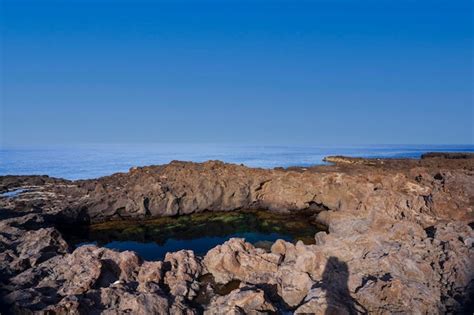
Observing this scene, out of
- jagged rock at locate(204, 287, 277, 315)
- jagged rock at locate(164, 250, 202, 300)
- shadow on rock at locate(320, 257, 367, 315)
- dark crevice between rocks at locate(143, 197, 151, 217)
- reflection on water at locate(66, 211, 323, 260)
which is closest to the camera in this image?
shadow on rock at locate(320, 257, 367, 315)

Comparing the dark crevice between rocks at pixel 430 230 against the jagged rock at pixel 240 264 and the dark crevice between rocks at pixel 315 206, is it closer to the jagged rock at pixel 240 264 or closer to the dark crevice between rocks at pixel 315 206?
the jagged rock at pixel 240 264

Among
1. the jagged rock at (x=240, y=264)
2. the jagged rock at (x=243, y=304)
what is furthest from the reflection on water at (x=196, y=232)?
the jagged rock at (x=243, y=304)

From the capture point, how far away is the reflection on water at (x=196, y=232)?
65.9 ft

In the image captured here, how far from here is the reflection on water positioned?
20.1 metres

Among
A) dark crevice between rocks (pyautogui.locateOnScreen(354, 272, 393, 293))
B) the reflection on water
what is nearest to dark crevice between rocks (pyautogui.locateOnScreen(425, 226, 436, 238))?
dark crevice between rocks (pyautogui.locateOnScreen(354, 272, 393, 293))

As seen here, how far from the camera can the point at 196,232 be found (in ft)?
74.1

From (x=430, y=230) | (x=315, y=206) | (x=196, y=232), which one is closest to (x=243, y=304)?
(x=430, y=230)

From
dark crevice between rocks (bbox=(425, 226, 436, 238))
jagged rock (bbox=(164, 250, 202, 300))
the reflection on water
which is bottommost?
the reflection on water

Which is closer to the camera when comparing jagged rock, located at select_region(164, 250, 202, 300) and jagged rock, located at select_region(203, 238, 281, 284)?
jagged rock, located at select_region(164, 250, 202, 300)

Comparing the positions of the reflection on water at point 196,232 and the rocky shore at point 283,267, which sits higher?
the rocky shore at point 283,267

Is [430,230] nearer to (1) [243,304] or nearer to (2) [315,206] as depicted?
(1) [243,304]

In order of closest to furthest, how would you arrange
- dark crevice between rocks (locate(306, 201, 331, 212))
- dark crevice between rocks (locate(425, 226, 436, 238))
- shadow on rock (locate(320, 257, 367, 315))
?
shadow on rock (locate(320, 257, 367, 315)) < dark crevice between rocks (locate(425, 226, 436, 238)) < dark crevice between rocks (locate(306, 201, 331, 212))

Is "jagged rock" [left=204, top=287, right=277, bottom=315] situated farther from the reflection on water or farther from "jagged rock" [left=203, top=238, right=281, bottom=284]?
the reflection on water

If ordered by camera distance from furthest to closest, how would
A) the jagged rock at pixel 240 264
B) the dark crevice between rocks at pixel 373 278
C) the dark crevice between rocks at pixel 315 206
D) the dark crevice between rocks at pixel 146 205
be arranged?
the dark crevice between rocks at pixel 315 206 → the dark crevice between rocks at pixel 146 205 → the jagged rock at pixel 240 264 → the dark crevice between rocks at pixel 373 278
